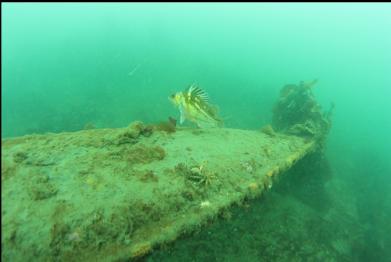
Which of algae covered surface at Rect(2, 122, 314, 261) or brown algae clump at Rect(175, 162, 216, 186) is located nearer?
algae covered surface at Rect(2, 122, 314, 261)

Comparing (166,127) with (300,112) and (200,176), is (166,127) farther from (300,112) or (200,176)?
(300,112)

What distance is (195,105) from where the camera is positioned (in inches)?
188

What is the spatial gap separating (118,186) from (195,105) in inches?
70.9

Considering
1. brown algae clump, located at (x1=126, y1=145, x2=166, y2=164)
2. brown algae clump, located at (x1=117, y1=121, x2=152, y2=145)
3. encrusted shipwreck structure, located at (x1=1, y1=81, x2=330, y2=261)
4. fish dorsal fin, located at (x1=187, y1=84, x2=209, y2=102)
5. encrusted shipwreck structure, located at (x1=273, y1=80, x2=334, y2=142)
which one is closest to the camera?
encrusted shipwreck structure, located at (x1=1, y1=81, x2=330, y2=261)

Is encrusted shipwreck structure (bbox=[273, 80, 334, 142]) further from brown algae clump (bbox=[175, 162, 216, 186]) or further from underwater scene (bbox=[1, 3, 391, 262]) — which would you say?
brown algae clump (bbox=[175, 162, 216, 186])

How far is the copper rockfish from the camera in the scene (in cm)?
467

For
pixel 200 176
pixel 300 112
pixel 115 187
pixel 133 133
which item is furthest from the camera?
pixel 300 112

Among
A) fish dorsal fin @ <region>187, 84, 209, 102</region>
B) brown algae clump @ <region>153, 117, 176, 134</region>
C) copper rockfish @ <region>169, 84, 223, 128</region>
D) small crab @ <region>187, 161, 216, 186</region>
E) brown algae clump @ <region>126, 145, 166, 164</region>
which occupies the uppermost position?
fish dorsal fin @ <region>187, 84, 209, 102</region>

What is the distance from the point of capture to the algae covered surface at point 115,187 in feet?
9.58

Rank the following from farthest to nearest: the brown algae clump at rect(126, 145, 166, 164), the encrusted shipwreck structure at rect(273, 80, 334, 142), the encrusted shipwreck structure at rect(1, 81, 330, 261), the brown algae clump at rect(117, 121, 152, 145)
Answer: the encrusted shipwreck structure at rect(273, 80, 334, 142) → the brown algae clump at rect(117, 121, 152, 145) → the brown algae clump at rect(126, 145, 166, 164) → the encrusted shipwreck structure at rect(1, 81, 330, 261)

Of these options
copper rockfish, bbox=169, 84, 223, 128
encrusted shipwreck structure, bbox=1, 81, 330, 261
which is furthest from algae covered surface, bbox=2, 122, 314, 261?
copper rockfish, bbox=169, 84, 223, 128

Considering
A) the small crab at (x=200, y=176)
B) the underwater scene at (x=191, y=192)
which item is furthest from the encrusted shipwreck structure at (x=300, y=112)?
the small crab at (x=200, y=176)

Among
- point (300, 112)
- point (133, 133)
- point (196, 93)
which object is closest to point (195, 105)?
point (196, 93)

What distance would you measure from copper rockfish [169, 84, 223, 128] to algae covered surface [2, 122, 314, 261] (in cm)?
39
